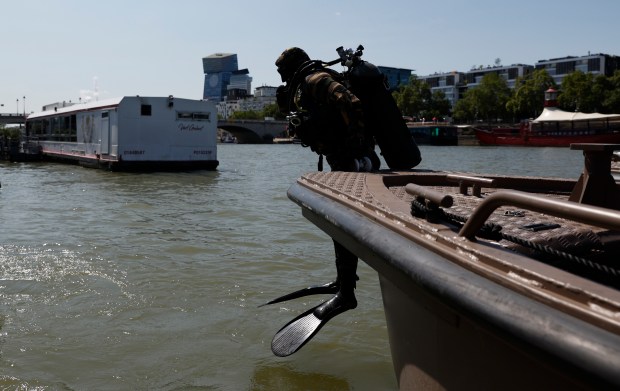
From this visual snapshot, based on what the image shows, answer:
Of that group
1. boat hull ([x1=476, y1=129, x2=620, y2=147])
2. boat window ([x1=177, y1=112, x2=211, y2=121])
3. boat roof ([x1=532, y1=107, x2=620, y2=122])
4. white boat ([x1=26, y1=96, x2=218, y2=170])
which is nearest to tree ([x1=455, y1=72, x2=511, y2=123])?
boat hull ([x1=476, y1=129, x2=620, y2=147])

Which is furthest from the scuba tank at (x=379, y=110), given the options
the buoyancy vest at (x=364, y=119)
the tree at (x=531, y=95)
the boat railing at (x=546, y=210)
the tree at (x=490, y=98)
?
the tree at (x=490, y=98)

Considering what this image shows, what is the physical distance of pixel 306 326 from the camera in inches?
170

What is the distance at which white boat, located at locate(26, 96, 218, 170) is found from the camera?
2362 centimetres

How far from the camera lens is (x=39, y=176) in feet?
73.1

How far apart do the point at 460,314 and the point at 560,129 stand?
67643 millimetres

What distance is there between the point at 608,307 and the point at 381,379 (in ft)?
9.72

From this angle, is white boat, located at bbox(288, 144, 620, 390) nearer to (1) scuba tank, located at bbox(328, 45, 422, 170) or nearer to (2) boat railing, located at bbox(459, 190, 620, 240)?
(2) boat railing, located at bbox(459, 190, 620, 240)

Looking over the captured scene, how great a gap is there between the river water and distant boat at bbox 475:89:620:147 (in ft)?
179

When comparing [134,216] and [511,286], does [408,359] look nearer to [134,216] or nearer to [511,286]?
[511,286]

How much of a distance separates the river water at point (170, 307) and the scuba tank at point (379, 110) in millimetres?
1379

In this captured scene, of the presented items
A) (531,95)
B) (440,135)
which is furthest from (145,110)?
(531,95)

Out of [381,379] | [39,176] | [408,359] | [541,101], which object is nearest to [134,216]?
[381,379]

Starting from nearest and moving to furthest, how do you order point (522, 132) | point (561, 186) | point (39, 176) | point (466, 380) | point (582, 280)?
point (582, 280), point (466, 380), point (561, 186), point (39, 176), point (522, 132)

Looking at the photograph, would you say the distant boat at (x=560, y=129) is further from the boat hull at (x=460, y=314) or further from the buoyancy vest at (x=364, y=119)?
the boat hull at (x=460, y=314)
